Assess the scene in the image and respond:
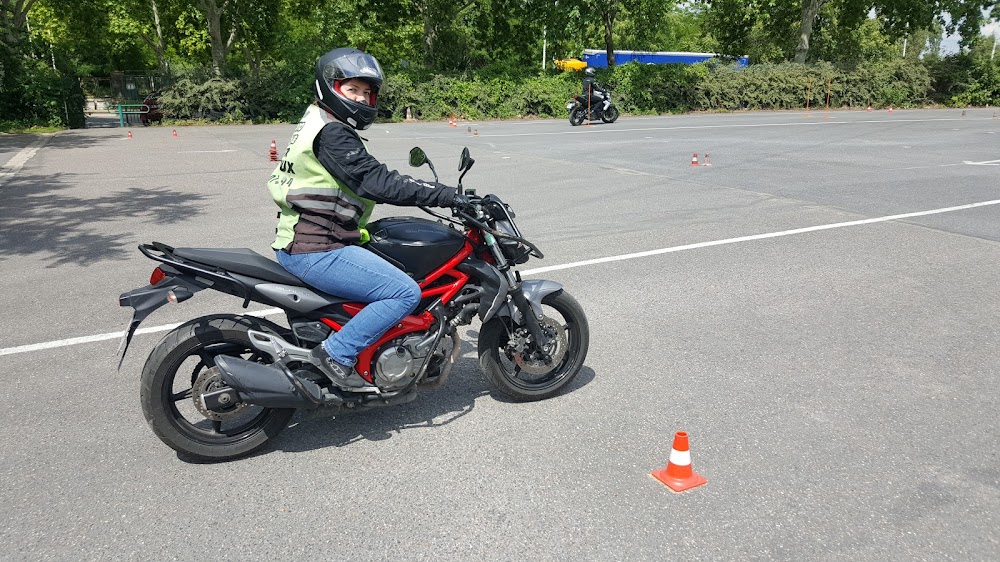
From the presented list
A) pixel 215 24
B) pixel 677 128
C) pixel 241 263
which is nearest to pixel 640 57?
pixel 677 128

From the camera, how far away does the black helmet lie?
11.0ft

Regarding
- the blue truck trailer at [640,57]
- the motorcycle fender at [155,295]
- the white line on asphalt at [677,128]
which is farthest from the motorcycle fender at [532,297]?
the blue truck trailer at [640,57]

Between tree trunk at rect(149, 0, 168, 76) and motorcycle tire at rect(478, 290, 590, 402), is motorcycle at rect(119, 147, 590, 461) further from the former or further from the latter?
tree trunk at rect(149, 0, 168, 76)

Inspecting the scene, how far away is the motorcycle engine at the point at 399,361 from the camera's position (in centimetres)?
365

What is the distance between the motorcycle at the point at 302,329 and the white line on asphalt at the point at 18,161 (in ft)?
36.2

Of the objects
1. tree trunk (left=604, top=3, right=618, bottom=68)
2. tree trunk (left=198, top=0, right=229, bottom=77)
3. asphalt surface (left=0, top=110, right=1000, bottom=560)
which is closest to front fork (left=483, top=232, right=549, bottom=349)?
asphalt surface (left=0, top=110, right=1000, bottom=560)

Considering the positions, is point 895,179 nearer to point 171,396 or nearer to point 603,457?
point 603,457

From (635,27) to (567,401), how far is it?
35121 mm

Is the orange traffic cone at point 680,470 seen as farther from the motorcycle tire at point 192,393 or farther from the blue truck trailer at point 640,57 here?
the blue truck trailer at point 640,57

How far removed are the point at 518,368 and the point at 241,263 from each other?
165cm

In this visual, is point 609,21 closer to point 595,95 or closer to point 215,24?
point 595,95

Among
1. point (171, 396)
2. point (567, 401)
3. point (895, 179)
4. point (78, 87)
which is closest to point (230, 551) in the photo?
point (171, 396)

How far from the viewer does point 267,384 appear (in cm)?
346

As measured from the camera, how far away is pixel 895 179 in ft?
41.7
